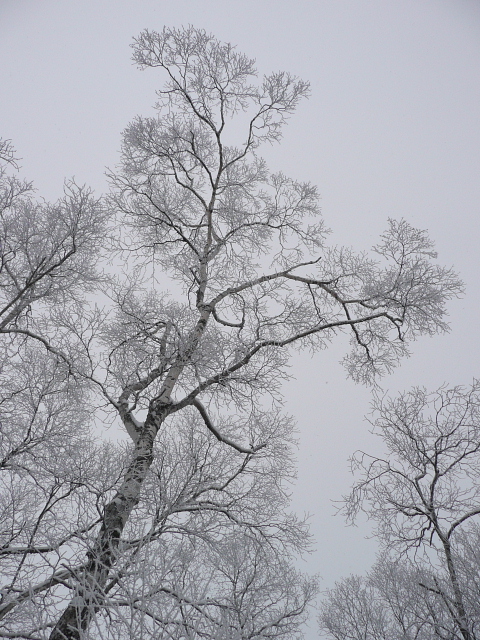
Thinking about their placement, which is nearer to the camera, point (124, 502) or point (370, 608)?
point (124, 502)

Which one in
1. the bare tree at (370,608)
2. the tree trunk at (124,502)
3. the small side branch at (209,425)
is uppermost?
the bare tree at (370,608)

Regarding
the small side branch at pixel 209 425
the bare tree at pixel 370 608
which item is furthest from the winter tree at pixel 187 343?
the bare tree at pixel 370 608

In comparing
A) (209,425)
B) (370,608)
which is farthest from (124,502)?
(370,608)

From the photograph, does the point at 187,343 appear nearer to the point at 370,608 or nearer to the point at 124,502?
the point at 124,502

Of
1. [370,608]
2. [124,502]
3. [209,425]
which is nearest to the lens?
[124,502]

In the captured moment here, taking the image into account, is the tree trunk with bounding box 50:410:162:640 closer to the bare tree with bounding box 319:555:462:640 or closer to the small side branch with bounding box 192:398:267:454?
the small side branch with bounding box 192:398:267:454

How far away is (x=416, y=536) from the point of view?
8.79 meters

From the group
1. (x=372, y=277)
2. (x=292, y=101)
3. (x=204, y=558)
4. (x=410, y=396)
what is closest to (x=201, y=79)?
(x=292, y=101)

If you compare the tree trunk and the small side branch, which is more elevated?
the small side branch

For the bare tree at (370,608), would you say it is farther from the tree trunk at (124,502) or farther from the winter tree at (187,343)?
the tree trunk at (124,502)

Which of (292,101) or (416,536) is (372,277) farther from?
(416,536)

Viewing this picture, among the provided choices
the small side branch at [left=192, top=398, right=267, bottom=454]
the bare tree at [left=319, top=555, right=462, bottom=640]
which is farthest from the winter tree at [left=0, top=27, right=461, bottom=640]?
the bare tree at [left=319, top=555, right=462, bottom=640]

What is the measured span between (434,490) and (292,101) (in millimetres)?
8374

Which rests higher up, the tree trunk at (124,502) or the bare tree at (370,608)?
the bare tree at (370,608)
